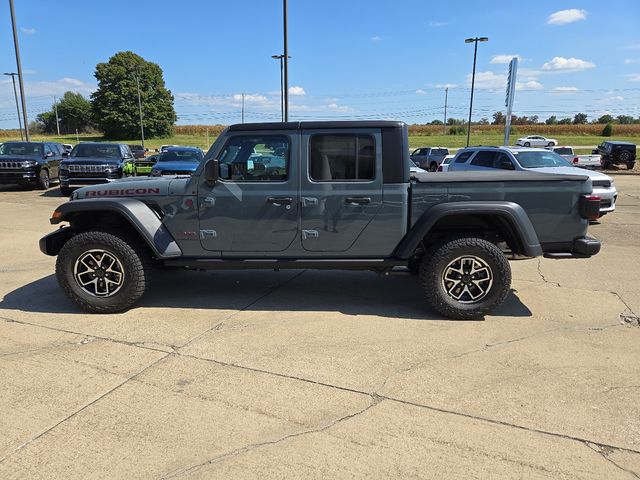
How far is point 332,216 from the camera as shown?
438cm

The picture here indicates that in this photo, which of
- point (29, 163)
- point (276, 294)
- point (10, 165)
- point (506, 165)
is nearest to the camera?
point (276, 294)

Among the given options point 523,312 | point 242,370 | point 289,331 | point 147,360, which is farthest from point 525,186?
point 147,360

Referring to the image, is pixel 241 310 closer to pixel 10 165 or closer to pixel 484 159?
pixel 484 159

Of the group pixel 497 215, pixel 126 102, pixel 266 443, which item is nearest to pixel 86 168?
pixel 497 215

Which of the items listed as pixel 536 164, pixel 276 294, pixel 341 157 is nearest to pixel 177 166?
pixel 276 294

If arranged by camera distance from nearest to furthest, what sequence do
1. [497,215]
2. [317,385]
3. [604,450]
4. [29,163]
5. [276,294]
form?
[604,450]
[317,385]
[497,215]
[276,294]
[29,163]

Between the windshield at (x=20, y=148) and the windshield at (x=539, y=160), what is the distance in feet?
51.2

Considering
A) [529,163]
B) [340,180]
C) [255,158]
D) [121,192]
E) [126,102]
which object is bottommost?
[529,163]

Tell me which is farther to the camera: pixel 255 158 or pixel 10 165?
pixel 10 165

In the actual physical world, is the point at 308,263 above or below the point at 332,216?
below

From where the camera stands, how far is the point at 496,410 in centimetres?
295

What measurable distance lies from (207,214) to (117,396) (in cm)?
187

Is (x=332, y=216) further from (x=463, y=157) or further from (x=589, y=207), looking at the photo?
(x=463, y=157)

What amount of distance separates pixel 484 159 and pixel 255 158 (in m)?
10.6
